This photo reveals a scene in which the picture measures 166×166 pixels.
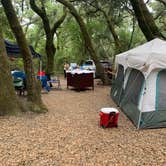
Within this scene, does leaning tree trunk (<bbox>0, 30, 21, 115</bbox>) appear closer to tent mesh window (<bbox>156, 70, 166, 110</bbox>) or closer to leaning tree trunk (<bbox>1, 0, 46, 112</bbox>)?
leaning tree trunk (<bbox>1, 0, 46, 112</bbox>)

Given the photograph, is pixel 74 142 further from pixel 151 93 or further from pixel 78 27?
pixel 78 27

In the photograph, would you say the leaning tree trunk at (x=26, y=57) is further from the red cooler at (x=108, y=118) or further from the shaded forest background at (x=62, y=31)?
the red cooler at (x=108, y=118)

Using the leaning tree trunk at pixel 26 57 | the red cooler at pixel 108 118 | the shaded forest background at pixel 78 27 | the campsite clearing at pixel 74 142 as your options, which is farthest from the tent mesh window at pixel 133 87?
the shaded forest background at pixel 78 27

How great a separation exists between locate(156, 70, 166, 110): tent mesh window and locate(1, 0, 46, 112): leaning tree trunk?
3040 mm

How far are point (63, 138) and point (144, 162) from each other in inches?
65.4

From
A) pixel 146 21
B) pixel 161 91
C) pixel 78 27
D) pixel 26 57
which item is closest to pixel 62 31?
pixel 78 27

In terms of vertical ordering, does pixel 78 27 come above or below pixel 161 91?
above

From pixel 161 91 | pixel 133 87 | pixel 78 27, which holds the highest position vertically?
pixel 78 27

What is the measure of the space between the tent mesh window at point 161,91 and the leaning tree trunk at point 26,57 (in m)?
3.04

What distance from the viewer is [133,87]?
677 cm

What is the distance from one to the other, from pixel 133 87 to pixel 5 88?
10.8ft

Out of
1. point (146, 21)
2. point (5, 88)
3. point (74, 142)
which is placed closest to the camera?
point (74, 142)

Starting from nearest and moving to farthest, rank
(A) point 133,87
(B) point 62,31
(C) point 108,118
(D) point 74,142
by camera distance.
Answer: (D) point 74,142 → (C) point 108,118 → (A) point 133,87 → (B) point 62,31

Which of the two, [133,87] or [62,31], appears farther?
[62,31]
